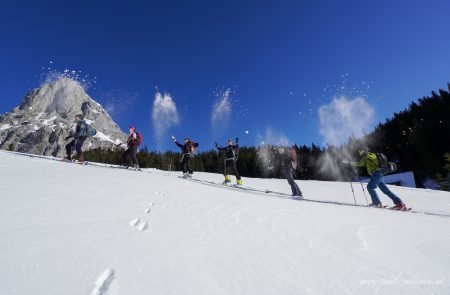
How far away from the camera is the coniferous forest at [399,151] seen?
49.1m

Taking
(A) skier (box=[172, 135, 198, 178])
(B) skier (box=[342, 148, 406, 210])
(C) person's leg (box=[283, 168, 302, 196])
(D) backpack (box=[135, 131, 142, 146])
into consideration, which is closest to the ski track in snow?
(B) skier (box=[342, 148, 406, 210])

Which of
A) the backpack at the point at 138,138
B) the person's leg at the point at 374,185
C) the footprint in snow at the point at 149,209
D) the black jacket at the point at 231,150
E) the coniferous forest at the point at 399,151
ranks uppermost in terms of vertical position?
the coniferous forest at the point at 399,151

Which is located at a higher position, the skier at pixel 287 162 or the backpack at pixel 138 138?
the backpack at pixel 138 138

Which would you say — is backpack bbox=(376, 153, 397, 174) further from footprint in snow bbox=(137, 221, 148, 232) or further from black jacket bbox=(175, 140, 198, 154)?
black jacket bbox=(175, 140, 198, 154)

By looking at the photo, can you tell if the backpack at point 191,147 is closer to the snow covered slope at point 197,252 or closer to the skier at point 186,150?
the skier at point 186,150

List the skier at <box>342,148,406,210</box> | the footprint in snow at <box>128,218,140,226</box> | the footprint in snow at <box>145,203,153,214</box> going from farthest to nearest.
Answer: the skier at <box>342,148,406,210</box> < the footprint in snow at <box>145,203,153,214</box> < the footprint in snow at <box>128,218,140,226</box>

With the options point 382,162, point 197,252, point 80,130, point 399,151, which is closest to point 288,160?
point 382,162

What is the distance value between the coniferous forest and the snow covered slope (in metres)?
38.5

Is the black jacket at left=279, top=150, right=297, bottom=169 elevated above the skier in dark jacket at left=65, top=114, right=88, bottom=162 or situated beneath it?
situated beneath

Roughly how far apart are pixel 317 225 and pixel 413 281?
2.67 metres

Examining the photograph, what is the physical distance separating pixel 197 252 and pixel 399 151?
62688mm

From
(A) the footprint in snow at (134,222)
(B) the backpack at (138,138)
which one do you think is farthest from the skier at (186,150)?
(A) the footprint in snow at (134,222)

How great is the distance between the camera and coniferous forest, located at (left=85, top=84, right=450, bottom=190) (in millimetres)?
49094

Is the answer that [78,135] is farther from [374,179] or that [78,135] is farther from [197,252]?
[197,252]
